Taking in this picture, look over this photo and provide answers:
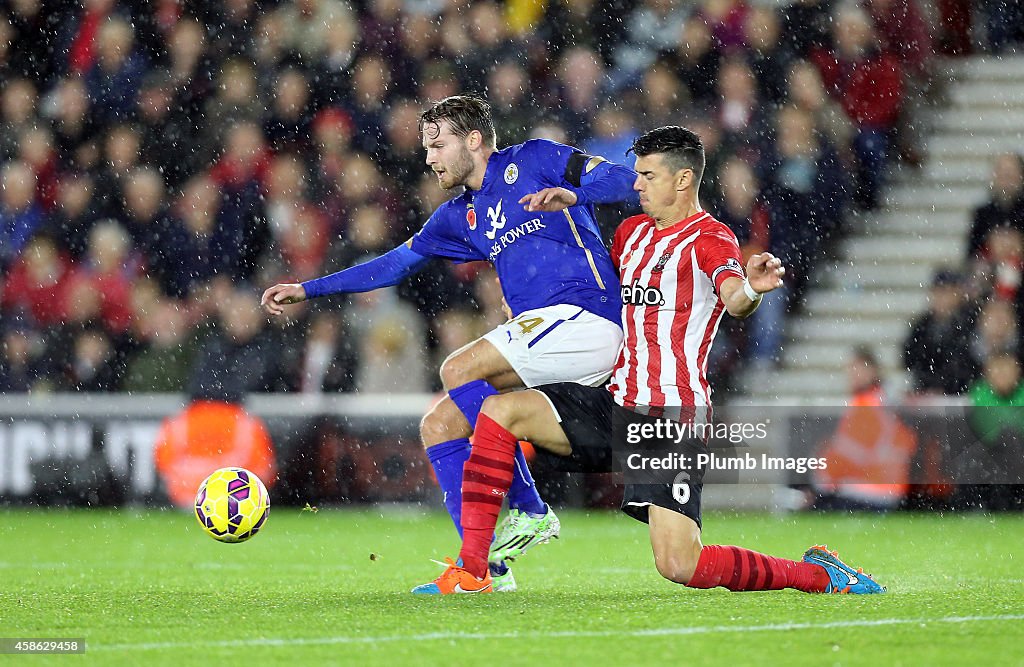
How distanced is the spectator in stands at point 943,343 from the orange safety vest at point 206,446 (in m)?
4.45

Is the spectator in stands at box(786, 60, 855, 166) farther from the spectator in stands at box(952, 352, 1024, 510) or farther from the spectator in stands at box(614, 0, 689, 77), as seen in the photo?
the spectator in stands at box(952, 352, 1024, 510)

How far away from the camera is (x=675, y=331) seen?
222 inches

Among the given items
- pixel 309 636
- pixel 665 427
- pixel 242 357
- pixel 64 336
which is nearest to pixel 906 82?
pixel 242 357

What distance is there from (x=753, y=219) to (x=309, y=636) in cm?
681

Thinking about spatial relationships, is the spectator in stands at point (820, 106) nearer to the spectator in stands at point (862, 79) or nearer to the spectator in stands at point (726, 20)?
the spectator in stands at point (862, 79)

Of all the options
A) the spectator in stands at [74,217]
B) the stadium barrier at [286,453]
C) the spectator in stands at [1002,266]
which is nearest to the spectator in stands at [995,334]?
the spectator in stands at [1002,266]

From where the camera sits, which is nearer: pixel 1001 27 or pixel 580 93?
pixel 580 93

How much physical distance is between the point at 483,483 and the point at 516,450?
10.8 inches

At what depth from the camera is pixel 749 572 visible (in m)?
5.55

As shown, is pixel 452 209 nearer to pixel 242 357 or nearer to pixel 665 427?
pixel 665 427

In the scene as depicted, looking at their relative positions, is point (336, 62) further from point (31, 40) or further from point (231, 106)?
point (31, 40)

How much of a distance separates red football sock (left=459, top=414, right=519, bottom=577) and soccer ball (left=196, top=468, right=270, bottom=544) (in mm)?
1341

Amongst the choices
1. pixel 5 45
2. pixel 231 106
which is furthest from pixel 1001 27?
pixel 5 45

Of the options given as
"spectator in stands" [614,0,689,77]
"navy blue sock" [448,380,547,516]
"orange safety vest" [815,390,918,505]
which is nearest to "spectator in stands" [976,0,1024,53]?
"spectator in stands" [614,0,689,77]
